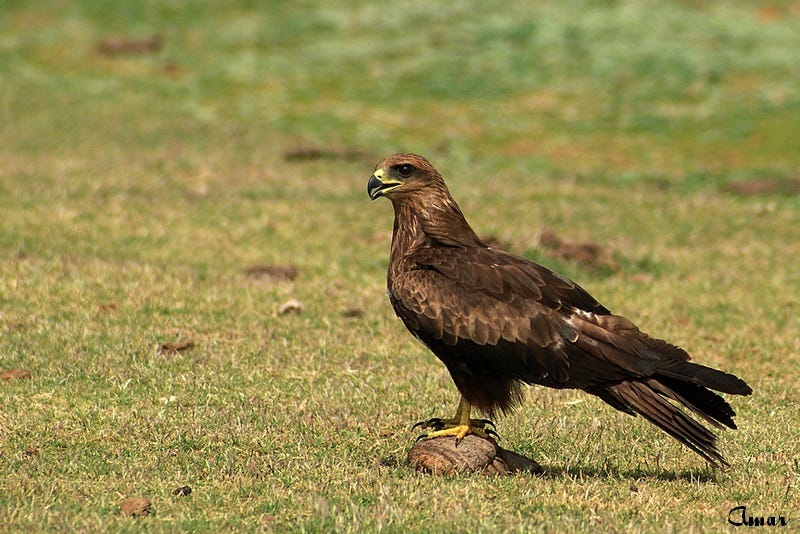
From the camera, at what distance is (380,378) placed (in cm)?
1173

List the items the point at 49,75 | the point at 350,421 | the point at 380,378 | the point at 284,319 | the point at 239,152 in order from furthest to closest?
the point at 49,75 < the point at 239,152 < the point at 284,319 < the point at 380,378 < the point at 350,421

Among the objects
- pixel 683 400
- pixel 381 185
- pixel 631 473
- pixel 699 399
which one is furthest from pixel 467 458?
pixel 381 185

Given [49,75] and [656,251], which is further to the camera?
[49,75]

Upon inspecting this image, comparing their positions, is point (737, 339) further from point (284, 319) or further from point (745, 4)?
point (745, 4)

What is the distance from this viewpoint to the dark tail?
8.33 metres

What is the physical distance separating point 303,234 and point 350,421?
328 inches

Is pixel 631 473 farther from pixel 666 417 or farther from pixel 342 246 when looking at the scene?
pixel 342 246

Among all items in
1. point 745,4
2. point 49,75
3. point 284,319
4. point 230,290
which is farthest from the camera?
point 745,4

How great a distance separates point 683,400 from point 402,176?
9.86ft

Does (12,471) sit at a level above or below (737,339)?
above

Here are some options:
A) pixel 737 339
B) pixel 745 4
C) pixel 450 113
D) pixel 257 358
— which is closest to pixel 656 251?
pixel 737 339

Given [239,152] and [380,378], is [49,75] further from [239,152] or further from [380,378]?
[380,378]

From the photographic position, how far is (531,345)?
28.6 ft

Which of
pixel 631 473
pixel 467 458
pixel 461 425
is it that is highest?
pixel 461 425
